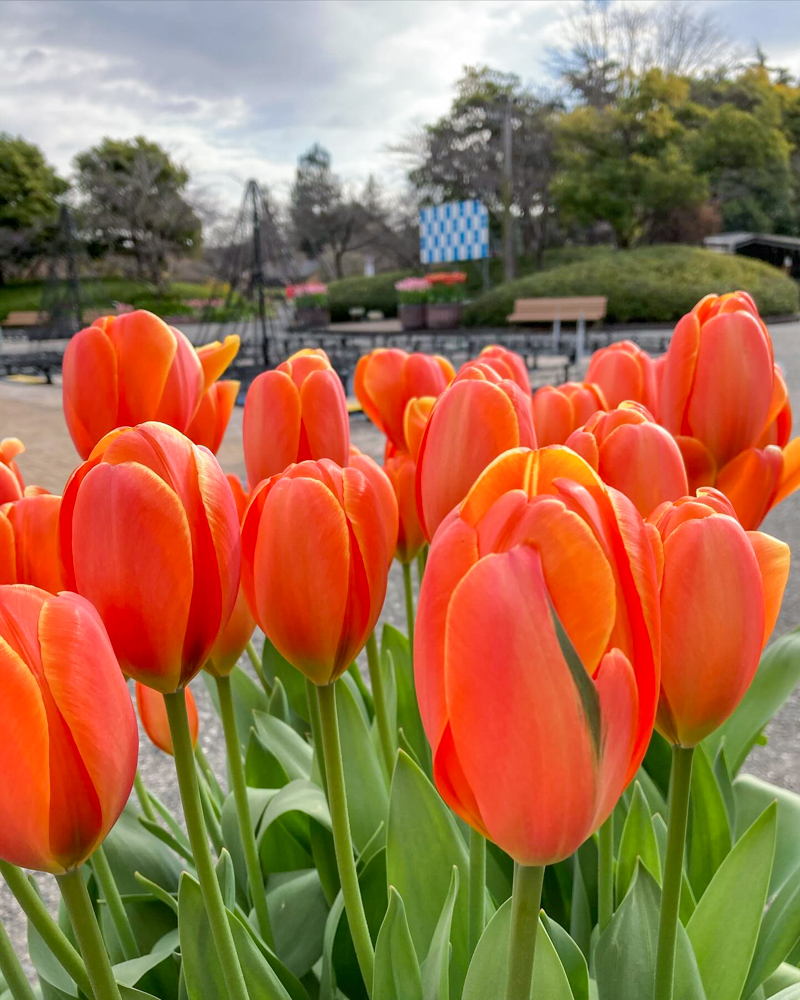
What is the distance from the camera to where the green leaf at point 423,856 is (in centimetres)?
81

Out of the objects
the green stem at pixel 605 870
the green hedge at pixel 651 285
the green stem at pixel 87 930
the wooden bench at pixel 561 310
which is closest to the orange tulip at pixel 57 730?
the green stem at pixel 87 930

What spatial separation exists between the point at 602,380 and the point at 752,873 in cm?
61

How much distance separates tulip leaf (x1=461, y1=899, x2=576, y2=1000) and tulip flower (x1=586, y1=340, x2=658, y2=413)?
0.69 meters

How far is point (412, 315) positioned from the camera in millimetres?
21500

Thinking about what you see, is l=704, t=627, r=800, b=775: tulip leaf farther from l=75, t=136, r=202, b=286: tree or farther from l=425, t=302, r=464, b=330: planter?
l=75, t=136, r=202, b=286: tree

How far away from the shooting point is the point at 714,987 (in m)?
0.77

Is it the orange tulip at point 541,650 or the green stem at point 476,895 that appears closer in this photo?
the orange tulip at point 541,650

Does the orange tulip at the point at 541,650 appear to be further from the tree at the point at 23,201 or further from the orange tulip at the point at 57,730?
the tree at the point at 23,201

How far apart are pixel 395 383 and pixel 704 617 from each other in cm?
68

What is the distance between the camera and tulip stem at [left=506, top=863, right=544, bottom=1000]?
Result: 40cm

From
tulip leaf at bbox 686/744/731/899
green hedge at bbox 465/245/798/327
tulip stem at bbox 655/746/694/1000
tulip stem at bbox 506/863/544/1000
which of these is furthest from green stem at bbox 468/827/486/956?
green hedge at bbox 465/245/798/327

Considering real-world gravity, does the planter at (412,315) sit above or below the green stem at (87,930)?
above

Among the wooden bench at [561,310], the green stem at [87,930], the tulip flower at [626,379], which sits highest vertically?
the wooden bench at [561,310]

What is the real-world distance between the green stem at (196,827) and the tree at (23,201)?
3993cm
